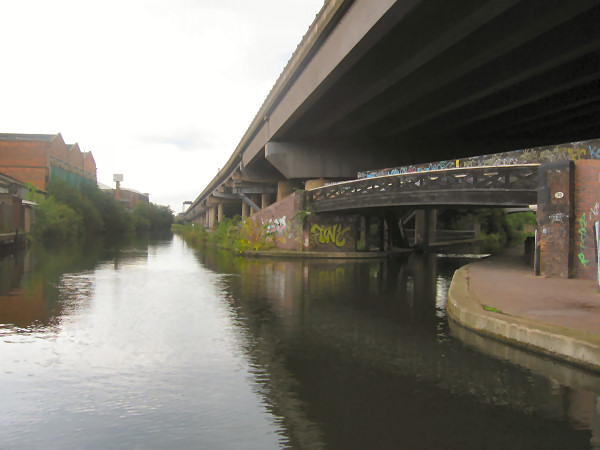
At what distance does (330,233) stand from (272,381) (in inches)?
933

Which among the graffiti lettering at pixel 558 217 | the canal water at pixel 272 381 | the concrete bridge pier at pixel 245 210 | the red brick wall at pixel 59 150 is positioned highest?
the red brick wall at pixel 59 150

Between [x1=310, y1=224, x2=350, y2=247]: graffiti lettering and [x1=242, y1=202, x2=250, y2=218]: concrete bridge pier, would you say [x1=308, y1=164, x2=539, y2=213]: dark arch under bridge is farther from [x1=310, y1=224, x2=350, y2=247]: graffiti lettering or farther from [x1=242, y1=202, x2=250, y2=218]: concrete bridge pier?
[x1=242, y1=202, x2=250, y2=218]: concrete bridge pier

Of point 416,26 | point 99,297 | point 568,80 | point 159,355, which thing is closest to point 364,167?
point 568,80

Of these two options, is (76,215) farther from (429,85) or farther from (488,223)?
(429,85)

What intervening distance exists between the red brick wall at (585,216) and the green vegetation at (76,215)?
43.2 m

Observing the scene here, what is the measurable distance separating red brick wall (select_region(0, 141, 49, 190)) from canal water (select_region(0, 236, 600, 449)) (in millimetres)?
53791

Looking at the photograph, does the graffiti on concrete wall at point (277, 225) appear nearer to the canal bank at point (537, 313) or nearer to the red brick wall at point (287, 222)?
the red brick wall at point (287, 222)

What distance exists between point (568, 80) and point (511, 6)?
5670 mm

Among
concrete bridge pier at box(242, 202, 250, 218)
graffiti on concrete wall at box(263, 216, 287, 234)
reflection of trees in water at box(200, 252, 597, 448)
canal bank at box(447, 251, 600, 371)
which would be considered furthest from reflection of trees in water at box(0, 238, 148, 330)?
concrete bridge pier at box(242, 202, 250, 218)

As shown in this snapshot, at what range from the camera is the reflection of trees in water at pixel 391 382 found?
4.57 m

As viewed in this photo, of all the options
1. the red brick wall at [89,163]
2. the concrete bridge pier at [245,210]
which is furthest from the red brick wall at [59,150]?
the concrete bridge pier at [245,210]

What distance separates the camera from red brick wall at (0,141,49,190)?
2291 inches

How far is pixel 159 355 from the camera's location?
6.93 meters

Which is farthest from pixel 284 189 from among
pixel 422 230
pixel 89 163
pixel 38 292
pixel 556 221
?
pixel 89 163
